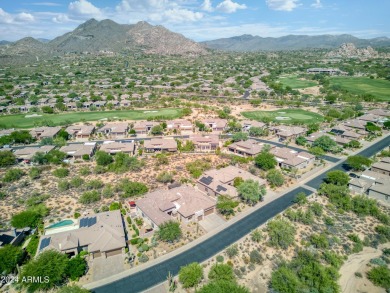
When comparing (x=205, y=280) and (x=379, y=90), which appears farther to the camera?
(x=379, y=90)

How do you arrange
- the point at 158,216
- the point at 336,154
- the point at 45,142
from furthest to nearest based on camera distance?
the point at 45,142 < the point at 336,154 < the point at 158,216

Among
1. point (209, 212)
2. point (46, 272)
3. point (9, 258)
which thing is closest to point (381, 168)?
point (209, 212)

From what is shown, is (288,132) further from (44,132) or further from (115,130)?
(44,132)

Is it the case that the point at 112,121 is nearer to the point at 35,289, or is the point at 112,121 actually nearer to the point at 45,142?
the point at 45,142

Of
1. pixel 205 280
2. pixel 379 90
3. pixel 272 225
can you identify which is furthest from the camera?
pixel 379 90

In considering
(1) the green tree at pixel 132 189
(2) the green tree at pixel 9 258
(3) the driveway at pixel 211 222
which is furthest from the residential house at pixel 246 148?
(2) the green tree at pixel 9 258

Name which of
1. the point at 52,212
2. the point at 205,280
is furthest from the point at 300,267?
the point at 52,212

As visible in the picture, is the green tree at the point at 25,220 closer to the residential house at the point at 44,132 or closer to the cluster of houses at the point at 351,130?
the residential house at the point at 44,132
